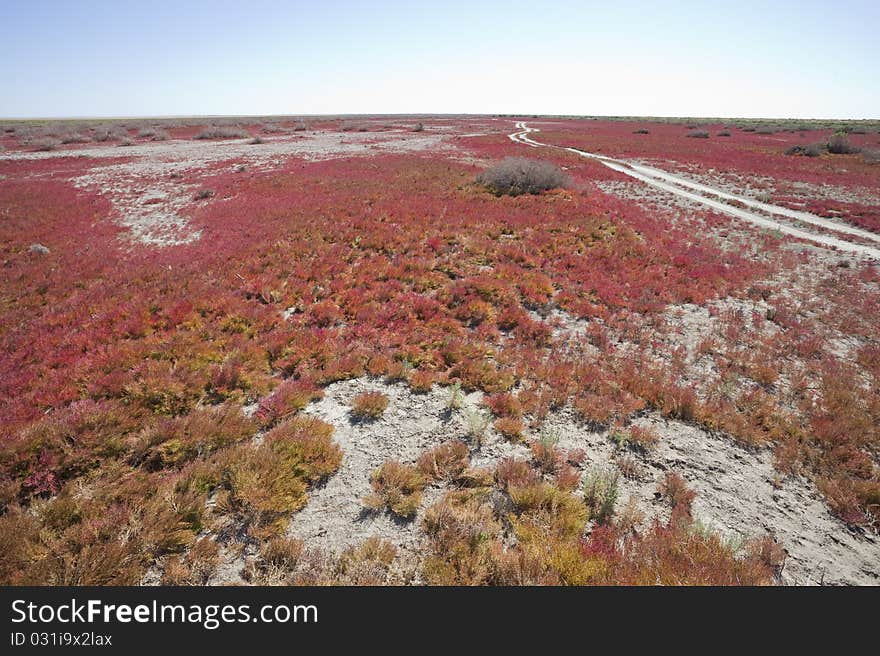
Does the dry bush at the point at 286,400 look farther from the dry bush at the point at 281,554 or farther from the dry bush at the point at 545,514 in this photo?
the dry bush at the point at 545,514

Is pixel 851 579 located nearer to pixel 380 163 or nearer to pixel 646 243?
pixel 646 243

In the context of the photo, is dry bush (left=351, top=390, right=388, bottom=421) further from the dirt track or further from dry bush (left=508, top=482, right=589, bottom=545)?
the dirt track

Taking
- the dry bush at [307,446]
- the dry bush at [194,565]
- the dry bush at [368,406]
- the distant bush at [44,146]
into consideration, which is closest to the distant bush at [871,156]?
the dry bush at [368,406]

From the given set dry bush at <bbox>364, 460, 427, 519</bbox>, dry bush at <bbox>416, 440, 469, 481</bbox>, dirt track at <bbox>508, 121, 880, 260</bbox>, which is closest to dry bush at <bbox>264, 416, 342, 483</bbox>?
dry bush at <bbox>364, 460, 427, 519</bbox>

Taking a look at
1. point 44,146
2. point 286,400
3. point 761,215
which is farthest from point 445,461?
point 44,146

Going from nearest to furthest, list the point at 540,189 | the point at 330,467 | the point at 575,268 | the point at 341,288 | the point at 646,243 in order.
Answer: the point at 330,467, the point at 341,288, the point at 575,268, the point at 646,243, the point at 540,189

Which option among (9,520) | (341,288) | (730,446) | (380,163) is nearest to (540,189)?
(380,163)

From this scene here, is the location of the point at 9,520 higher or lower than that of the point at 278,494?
higher

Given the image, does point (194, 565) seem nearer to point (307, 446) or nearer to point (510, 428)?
point (307, 446)
